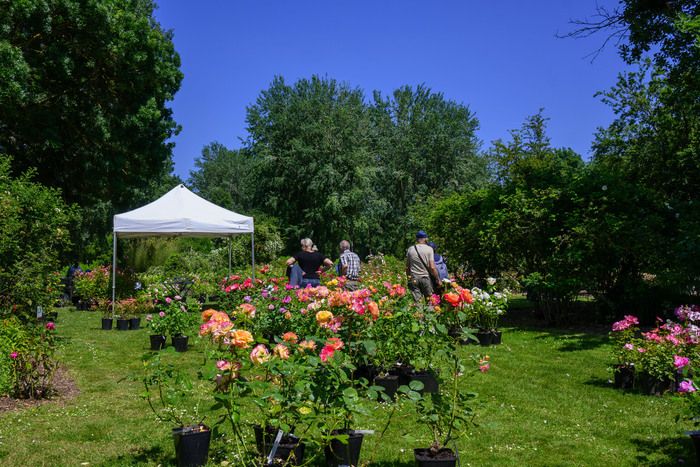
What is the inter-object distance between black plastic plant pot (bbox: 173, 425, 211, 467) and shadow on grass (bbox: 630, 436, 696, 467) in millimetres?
2673

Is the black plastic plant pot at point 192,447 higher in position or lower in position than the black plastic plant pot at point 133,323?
lower

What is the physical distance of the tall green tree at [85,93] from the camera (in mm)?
12359

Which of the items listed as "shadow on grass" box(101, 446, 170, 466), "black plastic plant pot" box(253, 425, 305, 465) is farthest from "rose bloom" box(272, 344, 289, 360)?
"shadow on grass" box(101, 446, 170, 466)

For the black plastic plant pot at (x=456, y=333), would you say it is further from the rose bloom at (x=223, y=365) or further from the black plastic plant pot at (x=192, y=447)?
the black plastic plant pot at (x=192, y=447)

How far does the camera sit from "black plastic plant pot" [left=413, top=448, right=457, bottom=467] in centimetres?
294

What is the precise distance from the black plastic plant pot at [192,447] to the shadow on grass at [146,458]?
0.83 ft

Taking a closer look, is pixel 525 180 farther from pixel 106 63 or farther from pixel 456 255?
pixel 106 63

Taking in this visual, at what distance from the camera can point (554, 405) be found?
500 centimetres

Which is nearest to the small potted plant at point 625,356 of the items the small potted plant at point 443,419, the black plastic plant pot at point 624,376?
the black plastic plant pot at point 624,376

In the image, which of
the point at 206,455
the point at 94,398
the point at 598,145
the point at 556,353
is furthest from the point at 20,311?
the point at 598,145

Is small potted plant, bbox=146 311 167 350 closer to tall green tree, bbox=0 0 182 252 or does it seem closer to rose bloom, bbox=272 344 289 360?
rose bloom, bbox=272 344 289 360

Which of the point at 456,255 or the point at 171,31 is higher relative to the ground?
the point at 171,31

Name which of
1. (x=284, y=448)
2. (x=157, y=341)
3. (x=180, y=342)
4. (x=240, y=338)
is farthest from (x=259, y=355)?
(x=157, y=341)

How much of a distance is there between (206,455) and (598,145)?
67.1ft
